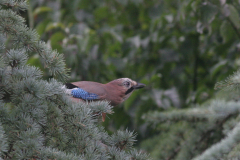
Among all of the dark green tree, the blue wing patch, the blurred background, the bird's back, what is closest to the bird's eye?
the blurred background

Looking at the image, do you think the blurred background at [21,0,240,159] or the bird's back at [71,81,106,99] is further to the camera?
the blurred background at [21,0,240,159]

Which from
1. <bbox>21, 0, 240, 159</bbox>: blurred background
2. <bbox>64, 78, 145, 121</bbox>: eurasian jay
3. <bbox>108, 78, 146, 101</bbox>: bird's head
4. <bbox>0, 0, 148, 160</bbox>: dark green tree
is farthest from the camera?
<bbox>21, 0, 240, 159</bbox>: blurred background

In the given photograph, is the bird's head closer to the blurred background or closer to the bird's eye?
the bird's eye

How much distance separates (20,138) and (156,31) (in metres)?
3.24

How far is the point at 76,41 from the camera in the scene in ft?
14.4

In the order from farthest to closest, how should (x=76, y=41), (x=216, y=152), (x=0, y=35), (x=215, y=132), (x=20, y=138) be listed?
1. (x=76, y=41)
2. (x=215, y=132)
3. (x=216, y=152)
4. (x=0, y=35)
5. (x=20, y=138)

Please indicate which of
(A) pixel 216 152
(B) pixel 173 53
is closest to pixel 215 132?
(A) pixel 216 152

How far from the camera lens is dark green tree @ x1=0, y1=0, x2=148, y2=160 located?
148 centimetres

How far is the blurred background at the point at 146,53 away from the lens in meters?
3.79

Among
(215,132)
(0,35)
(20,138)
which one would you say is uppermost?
(0,35)

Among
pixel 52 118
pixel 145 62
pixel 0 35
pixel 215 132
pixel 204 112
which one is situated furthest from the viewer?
pixel 145 62

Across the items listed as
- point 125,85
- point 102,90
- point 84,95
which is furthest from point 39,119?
point 125,85

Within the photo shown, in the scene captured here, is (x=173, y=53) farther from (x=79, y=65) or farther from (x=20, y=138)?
(x=20, y=138)

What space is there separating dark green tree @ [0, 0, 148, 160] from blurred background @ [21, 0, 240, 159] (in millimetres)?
1883
